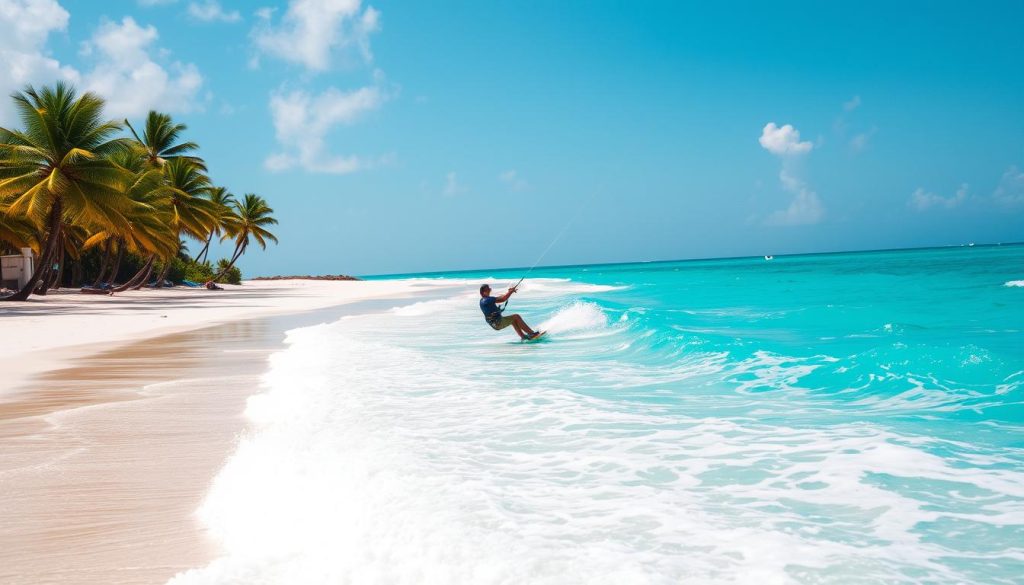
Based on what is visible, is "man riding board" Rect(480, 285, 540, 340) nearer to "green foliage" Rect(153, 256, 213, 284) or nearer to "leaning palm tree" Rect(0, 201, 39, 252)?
"leaning palm tree" Rect(0, 201, 39, 252)

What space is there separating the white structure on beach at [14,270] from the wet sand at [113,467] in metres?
31.3

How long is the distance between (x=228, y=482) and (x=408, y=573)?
72.9 inches

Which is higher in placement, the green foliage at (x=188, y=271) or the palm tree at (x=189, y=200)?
the palm tree at (x=189, y=200)

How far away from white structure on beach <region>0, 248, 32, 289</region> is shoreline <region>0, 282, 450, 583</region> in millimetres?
29285

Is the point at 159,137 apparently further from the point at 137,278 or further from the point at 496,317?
the point at 496,317

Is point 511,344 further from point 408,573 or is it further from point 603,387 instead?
point 408,573

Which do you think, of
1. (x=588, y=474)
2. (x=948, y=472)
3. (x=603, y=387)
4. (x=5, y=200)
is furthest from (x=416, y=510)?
(x=5, y=200)

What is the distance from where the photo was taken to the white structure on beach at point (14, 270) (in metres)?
34.7

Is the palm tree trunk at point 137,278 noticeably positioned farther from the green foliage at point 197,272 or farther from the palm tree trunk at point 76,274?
the green foliage at point 197,272

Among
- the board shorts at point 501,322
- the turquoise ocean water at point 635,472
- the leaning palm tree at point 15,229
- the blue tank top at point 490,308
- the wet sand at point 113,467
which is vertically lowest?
the turquoise ocean water at point 635,472

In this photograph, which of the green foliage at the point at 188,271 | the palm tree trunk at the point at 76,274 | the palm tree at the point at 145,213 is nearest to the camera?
the palm tree at the point at 145,213

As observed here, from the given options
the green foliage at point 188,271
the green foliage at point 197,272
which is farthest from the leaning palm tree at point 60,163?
the green foliage at point 197,272

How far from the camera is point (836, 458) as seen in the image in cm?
481

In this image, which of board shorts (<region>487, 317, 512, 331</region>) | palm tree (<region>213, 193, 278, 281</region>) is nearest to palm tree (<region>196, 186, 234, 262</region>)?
palm tree (<region>213, 193, 278, 281</region>)
